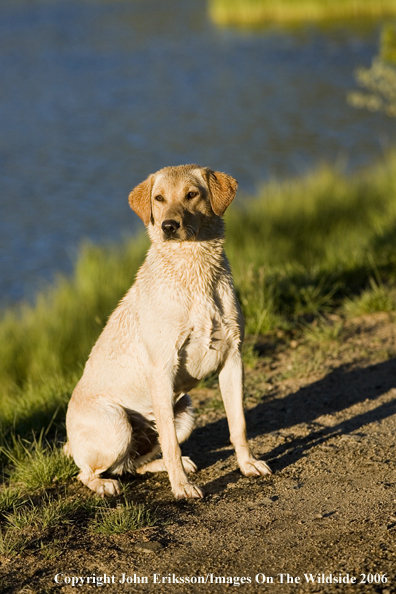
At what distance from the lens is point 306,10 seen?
2692 cm

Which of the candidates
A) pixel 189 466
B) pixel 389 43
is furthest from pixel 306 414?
pixel 389 43

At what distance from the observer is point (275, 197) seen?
11484mm

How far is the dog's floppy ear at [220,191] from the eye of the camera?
4.28 meters

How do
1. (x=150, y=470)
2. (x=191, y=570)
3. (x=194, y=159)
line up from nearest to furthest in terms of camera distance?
(x=191, y=570) → (x=150, y=470) → (x=194, y=159)

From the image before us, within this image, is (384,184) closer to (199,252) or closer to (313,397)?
(313,397)

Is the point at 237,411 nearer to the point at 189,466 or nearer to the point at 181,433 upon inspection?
the point at 181,433

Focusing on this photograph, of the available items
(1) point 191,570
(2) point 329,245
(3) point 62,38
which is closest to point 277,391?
(1) point 191,570

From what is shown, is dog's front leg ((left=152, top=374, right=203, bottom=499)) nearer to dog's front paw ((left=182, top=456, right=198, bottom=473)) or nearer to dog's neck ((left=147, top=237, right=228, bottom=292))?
dog's front paw ((left=182, top=456, right=198, bottom=473))

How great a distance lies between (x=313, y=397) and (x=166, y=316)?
1.92 meters

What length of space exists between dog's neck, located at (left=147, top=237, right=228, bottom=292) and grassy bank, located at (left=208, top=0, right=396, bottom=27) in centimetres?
2491

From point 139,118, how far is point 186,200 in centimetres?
1444

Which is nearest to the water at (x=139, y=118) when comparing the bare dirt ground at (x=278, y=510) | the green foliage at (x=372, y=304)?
the green foliage at (x=372, y=304)

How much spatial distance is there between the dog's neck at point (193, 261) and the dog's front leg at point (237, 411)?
50 cm

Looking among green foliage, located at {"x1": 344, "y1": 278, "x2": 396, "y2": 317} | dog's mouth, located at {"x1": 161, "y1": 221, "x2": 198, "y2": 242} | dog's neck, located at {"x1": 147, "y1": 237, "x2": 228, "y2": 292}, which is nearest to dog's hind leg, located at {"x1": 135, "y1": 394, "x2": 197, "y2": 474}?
dog's neck, located at {"x1": 147, "y1": 237, "x2": 228, "y2": 292}
